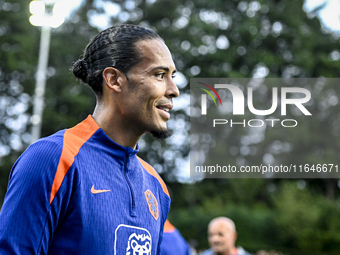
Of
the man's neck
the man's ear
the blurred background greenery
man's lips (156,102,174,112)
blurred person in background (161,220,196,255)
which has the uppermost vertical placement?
the blurred background greenery

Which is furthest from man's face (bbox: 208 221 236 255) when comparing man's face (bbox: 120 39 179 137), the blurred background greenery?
the blurred background greenery

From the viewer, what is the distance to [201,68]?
26047 mm

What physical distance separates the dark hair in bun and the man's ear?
0.02 m

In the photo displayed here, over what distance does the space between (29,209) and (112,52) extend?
0.89 meters

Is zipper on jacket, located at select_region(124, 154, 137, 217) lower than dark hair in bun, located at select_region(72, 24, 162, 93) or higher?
lower

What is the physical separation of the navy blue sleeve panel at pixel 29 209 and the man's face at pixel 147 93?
1.65 feet

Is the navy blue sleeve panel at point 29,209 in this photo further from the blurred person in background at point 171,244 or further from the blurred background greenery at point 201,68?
the blurred background greenery at point 201,68

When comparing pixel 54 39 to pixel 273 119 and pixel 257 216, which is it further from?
pixel 257 216

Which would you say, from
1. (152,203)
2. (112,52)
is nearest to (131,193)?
(152,203)

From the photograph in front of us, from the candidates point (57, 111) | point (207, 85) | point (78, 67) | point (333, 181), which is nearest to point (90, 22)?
point (57, 111)

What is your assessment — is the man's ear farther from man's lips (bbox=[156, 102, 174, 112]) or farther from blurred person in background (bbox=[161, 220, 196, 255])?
blurred person in background (bbox=[161, 220, 196, 255])

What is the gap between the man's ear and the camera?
6.95ft

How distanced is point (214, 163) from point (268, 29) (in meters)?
9.61

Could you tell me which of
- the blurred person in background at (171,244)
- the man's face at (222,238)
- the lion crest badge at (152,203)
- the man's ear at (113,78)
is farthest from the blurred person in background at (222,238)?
the man's ear at (113,78)
